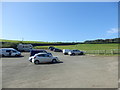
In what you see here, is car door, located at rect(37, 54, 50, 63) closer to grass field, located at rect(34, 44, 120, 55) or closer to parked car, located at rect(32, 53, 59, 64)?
parked car, located at rect(32, 53, 59, 64)

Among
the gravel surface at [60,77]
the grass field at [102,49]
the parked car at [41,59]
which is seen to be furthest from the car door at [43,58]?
the grass field at [102,49]

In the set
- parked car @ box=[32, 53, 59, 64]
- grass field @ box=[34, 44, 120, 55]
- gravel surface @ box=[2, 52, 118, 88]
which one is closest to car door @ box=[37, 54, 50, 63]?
parked car @ box=[32, 53, 59, 64]

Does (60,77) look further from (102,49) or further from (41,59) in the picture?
(102,49)

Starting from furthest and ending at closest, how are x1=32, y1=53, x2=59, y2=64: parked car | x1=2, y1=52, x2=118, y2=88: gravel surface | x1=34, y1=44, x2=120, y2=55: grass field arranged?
x1=34, y1=44, x2=120, y2=55: grass field
x1=32, y1=53, x2=59, y2=64: parked car
x1=2, y1=52, x2=118, y2=88: gravel surface

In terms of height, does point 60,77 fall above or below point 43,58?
below

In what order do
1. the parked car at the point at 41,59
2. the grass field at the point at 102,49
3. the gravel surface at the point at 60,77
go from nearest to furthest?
the gravel surface at the point at 60,77
the parked car at the point at 41,59
the grass field at the point at 102,49

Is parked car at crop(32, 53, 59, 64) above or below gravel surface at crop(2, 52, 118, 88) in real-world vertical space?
above

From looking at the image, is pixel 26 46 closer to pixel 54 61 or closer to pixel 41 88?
pixel 54 61

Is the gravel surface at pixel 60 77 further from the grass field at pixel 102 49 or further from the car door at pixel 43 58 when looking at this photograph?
the grass field at pixel 102 49

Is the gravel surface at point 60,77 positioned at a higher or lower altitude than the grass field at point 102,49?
lower

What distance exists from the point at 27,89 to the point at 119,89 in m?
4.27

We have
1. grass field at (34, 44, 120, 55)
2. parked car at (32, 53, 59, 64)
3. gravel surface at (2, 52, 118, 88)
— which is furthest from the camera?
grass field at (34, 44, 120, 55)

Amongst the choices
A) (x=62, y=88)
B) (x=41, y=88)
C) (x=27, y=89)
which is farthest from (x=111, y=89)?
(x=27, y=89)

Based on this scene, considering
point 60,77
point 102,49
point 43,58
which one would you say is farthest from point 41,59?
point 102,49
